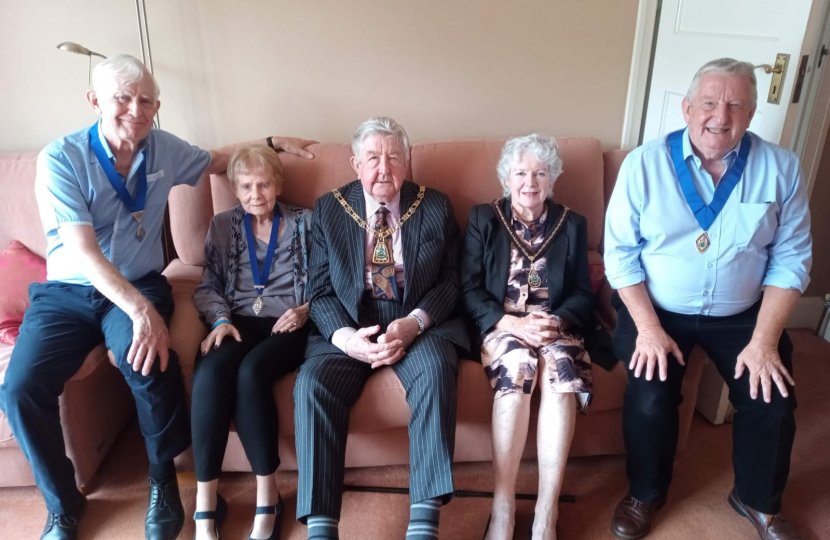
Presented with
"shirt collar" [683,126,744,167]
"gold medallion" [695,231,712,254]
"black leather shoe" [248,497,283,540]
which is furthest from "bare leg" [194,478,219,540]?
"shirt collar" [683,126,744,167]

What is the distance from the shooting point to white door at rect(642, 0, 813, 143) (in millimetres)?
1862

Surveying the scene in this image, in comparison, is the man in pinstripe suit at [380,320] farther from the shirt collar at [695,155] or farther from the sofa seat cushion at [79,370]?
the shirt collar at [695,155]

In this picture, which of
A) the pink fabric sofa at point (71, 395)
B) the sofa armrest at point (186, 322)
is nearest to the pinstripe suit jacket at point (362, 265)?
the sofa armrest at point (186, 322)

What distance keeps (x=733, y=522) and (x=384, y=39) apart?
210cm

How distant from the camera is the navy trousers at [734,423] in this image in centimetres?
166

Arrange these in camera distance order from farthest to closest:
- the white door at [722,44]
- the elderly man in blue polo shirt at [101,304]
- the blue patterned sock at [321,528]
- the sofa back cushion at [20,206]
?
the sofa back cushion at [20,206] < the white door at [722,44] < the elderly man in blue polo shirt at [101,304] < the blue patterned sock at [321,528]

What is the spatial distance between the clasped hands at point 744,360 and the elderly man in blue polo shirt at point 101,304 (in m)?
1.36

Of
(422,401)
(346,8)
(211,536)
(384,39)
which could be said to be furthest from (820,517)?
(346,8)

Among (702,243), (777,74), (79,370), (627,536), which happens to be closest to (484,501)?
(627,536)

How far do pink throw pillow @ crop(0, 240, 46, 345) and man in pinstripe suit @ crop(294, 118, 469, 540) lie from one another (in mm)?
961

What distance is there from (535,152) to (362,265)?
2.17ft

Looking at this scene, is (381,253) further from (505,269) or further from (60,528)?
(60,528)

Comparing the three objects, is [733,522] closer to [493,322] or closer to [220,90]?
[493,322]

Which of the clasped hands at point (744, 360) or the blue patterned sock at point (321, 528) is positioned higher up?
the clasped hands at point (744, 360)
